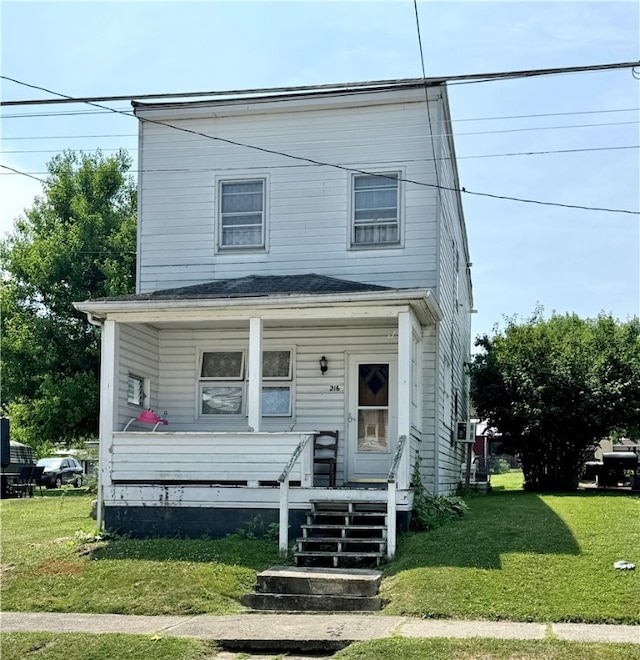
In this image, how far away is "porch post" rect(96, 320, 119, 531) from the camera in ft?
43.1

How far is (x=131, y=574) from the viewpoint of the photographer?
34.2 ft

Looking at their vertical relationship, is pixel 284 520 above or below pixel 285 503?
below

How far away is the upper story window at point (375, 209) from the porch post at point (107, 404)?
4.51 metres

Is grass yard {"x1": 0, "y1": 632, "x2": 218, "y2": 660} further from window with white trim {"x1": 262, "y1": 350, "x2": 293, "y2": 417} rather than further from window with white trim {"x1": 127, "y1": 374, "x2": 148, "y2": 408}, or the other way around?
window with white trim {"x1": 262, "y1": 350, "x2": 293, "y2": 417}

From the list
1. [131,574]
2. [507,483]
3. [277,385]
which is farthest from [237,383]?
[507,483]

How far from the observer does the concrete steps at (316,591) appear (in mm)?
9453

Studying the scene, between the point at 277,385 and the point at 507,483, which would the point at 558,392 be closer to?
the point at 277,385

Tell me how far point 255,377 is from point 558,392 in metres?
10.2

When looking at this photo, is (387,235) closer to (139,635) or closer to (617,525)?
(617,525)

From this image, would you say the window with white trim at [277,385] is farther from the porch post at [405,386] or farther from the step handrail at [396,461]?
the step handrail at [396,461]

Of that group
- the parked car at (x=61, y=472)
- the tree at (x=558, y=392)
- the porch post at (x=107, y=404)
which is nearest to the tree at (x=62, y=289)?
the parked car at (x=61, y=472)

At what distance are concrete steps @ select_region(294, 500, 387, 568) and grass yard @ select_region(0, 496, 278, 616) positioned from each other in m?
0.50

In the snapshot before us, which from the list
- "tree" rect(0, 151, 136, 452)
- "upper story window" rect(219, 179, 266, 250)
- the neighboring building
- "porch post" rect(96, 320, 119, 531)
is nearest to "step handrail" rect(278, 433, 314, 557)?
the neighboring building

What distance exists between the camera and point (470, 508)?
15016mm
